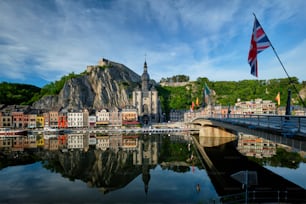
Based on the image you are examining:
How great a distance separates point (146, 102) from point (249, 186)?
316 feet

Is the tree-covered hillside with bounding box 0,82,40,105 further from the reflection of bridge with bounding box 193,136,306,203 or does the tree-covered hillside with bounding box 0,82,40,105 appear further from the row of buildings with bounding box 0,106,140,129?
the reflection of bridge with bounding box 193,136,306,203

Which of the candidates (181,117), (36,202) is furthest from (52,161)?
(181,117)

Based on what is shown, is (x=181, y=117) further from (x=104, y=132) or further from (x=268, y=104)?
(x=104, y=132)

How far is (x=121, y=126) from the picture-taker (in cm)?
8931

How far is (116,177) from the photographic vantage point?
23031 millimetres

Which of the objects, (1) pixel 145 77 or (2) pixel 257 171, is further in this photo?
(1) pixel 145 77

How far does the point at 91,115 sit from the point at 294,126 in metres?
88.2

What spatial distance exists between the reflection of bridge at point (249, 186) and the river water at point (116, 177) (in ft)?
2.86

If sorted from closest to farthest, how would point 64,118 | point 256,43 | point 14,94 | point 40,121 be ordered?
point 256,43
point 40,121
point 64,118
point 14,94

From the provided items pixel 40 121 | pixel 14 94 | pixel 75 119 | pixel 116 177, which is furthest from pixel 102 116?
pixel 116 177

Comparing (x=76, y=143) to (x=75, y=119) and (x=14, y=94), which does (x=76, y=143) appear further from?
(x=14, y=94)

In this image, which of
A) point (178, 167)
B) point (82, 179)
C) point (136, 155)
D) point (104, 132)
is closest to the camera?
point (82, 179)

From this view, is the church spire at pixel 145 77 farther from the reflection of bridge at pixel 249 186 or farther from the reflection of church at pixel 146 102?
the reflection of bridge at pixel 249 186

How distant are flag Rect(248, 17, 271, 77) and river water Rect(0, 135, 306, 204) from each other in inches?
394
